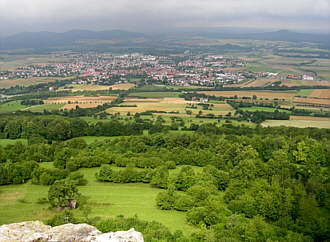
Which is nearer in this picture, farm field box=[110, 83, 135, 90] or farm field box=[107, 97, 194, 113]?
farm field box=[107, 97, 194, 113]

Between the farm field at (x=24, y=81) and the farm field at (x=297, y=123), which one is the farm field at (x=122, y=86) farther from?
the farm field at (x=297, y=123)

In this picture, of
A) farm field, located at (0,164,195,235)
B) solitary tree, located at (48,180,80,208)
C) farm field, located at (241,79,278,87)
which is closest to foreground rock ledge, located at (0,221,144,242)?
farm field, located at (0,164,195,235)

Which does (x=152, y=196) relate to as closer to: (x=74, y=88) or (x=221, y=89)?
(x=221, y=89)

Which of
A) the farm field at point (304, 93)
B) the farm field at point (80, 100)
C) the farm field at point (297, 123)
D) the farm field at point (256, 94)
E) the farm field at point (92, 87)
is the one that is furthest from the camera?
the farm field at point (92, 87)

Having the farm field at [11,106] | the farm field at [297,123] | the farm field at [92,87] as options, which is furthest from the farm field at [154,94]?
the farm field at [297,123]

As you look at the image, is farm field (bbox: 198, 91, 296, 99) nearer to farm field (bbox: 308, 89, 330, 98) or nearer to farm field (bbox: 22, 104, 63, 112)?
farm field (bbox: 308, 89, 330, 98)

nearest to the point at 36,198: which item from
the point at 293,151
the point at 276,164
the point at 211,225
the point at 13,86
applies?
the point at 211,225
